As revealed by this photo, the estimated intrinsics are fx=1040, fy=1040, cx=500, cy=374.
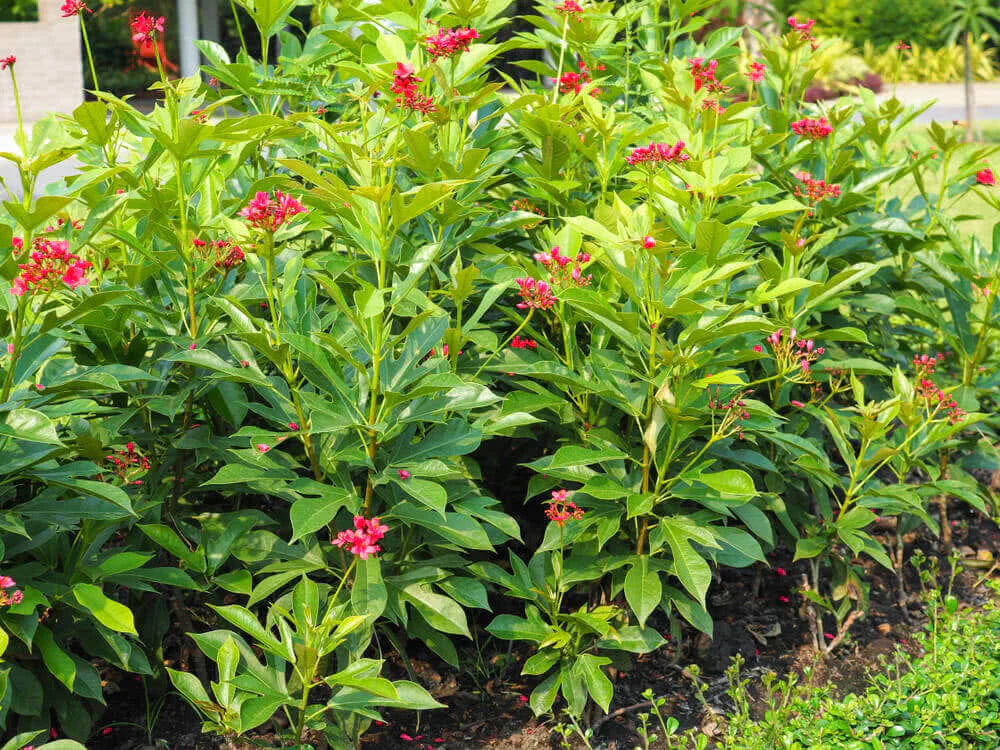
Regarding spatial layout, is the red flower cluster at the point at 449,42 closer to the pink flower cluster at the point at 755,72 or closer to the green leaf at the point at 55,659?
the pink flower cluster at the point at 755,72

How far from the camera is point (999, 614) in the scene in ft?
10.7

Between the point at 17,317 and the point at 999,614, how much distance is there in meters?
2.93

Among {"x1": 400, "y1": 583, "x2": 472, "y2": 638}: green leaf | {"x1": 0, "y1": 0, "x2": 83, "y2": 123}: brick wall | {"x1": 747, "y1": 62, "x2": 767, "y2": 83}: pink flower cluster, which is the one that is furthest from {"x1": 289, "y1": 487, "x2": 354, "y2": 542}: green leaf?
{"x1": 0, "y1": 0, "x2": 83, "y2": 123}: brick wall

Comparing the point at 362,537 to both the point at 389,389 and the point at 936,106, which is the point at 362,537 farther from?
the point at 936,106

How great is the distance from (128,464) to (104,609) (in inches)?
14.6

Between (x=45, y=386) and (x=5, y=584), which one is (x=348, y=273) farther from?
(x=5, y=584)

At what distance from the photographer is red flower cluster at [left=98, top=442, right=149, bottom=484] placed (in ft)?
7.49

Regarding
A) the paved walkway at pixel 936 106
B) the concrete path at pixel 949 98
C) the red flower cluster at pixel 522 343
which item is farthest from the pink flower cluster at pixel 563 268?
the concrete path at pixel 949 98

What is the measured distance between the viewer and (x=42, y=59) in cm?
1619

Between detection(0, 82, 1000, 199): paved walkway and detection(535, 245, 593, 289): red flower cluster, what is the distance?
8439 millimetres

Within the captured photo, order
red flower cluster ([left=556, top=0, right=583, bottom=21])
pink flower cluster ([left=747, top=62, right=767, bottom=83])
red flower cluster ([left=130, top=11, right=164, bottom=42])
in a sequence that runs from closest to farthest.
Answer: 1. red flower cluster ([left=130, top=11, right=164, bottom=42])
2. red flower cluster ([left=556, top=0, right=583, bottom=21])
3. pink flower cluster ([left=747, top=62, right=767, bottom=83])

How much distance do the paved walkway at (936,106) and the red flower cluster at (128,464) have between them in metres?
8.21

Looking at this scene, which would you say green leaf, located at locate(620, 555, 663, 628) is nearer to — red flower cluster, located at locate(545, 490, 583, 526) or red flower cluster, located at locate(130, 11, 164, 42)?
red flower cluster, located at locate(545, 490, 583, 526)

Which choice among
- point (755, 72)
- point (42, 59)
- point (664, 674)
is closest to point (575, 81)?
point (755, 72)
